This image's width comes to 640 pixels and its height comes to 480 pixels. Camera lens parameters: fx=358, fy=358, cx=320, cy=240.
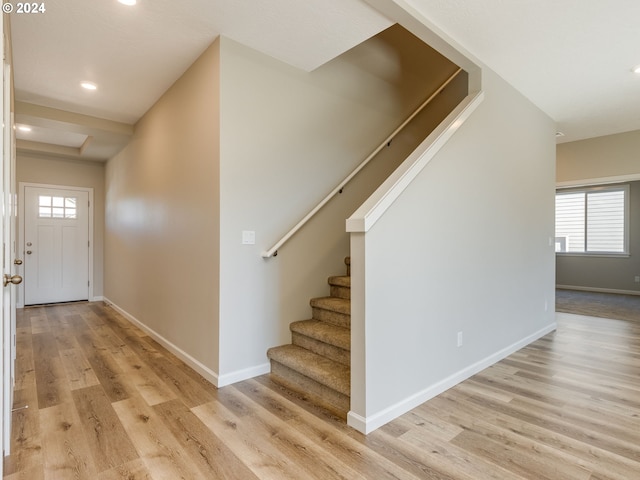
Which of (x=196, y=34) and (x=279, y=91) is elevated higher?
(x=196, y=34)

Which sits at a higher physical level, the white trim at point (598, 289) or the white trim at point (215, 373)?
the white trim at point (215, 373)

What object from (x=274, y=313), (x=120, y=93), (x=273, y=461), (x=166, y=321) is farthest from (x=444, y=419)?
(x=120, y=93)

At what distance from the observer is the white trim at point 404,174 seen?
6.66 feet

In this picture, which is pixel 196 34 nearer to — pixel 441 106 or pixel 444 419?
pixel 441 106

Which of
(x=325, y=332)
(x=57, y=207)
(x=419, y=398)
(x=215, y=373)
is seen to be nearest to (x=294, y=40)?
(x=325, y=332)

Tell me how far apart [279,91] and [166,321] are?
2.41 m

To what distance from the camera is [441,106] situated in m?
4.25

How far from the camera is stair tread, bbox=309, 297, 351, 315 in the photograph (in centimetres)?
286

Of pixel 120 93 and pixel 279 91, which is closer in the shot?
pixel 279 91

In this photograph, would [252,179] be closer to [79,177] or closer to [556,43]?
[556,43]

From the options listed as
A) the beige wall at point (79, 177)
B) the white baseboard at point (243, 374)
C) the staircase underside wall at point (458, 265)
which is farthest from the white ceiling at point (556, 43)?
the beige wall at point (79, 177)

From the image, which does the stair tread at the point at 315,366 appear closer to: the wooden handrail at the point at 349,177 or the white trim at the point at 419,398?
the white trim at the point at 419,398

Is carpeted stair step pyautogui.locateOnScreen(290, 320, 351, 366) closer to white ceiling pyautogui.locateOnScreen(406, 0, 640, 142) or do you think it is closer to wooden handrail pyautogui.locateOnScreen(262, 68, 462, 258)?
wooden handrail pyautogui.locateOnScreen(262, 68, 462, 258)

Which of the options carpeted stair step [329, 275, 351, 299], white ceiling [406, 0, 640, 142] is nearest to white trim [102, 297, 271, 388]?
carpeted stair step [329, 275, 351, 299]
